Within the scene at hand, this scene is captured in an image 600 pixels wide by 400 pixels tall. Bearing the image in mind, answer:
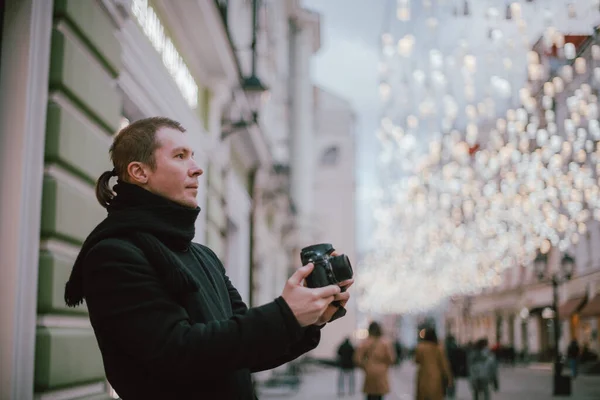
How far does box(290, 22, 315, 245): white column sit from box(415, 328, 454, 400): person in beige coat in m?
25.0

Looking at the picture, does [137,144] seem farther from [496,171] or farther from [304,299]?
[496,171]

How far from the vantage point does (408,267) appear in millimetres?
47156

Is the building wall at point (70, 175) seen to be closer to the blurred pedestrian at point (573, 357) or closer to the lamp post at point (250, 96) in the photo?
the lamp post at point (250, 96)

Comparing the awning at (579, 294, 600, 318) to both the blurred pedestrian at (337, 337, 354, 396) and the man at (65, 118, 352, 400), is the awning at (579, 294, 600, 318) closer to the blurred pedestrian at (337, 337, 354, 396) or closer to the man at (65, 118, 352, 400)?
the blurred pedestrian at (337, 337, 354, 396)

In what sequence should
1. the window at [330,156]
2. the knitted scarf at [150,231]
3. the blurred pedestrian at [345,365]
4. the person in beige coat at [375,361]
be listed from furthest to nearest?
the window at [330,156] < the blurred pedestrian at [345,365] < the person in beige coat at [375,361] < the knitted scarf at [150,231]

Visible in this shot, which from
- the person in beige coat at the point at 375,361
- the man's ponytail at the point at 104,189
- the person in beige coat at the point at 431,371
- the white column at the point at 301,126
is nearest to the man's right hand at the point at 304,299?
the man's ponytail at the point at 104,189

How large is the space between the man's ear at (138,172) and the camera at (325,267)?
55 centimetres

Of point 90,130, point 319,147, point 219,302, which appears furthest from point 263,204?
point 319,147

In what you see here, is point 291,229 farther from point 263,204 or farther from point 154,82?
point 154,82

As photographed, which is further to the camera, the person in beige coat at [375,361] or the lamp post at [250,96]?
the lamp post at [250,96]

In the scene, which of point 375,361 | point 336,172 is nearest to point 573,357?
point 375,361

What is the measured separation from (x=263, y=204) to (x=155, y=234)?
2040 cm

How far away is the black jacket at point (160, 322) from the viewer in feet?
6.60

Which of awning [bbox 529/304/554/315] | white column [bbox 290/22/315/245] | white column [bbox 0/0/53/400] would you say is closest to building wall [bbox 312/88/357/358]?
awning [bbox 529/304/554/315]
